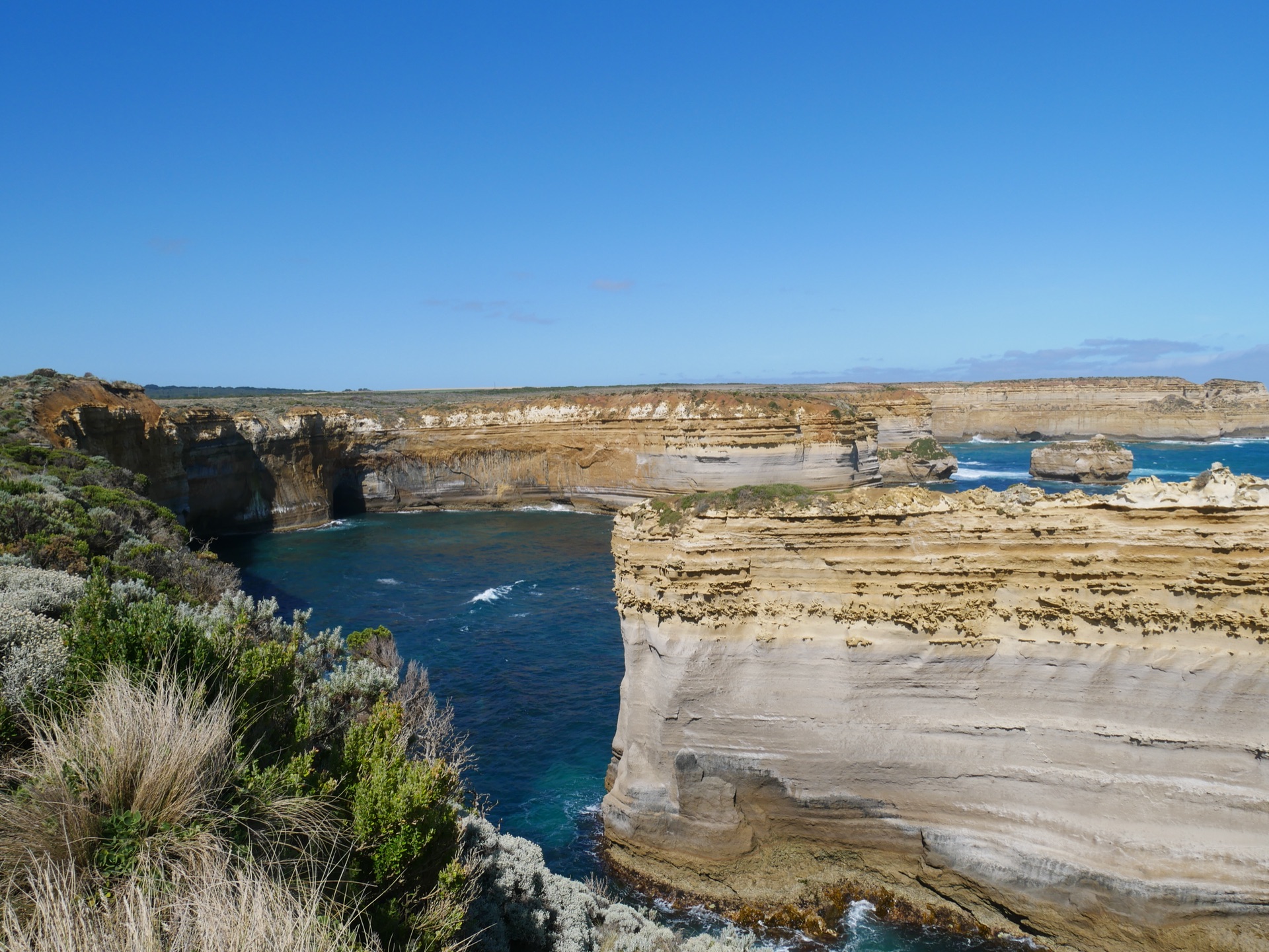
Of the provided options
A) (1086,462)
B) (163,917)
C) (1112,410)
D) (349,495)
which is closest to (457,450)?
(349,495)

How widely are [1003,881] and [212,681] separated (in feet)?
42.5

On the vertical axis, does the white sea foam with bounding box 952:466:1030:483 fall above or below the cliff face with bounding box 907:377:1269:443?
below

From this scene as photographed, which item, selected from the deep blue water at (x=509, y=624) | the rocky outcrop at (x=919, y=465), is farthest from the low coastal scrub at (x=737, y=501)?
the rocky outcrop at (x=919, y=465)

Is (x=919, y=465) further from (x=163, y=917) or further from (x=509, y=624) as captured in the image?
(x=163, y=917)

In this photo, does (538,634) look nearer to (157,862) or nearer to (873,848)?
(873,848)

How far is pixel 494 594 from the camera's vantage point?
111 ft

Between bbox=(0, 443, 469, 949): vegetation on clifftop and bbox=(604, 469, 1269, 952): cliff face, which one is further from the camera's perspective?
bbox=(604, 469, 1269, 952): cliff face

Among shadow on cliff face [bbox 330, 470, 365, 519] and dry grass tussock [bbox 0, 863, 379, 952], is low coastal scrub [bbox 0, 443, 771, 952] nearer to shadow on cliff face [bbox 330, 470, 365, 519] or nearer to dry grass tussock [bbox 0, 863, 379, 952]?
dry grass tussock [bbox 0, 863, 379, 952]

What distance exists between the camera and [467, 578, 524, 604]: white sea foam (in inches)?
1300

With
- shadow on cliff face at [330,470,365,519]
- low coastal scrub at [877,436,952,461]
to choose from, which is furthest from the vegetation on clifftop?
low coastal scrub at [877,436,952,461]

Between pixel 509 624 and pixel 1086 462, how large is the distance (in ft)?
173

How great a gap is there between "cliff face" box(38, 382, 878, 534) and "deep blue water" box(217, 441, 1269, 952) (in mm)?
2958

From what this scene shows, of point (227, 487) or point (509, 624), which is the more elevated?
point (227, 487)

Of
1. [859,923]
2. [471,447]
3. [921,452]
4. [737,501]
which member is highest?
[471,447]
